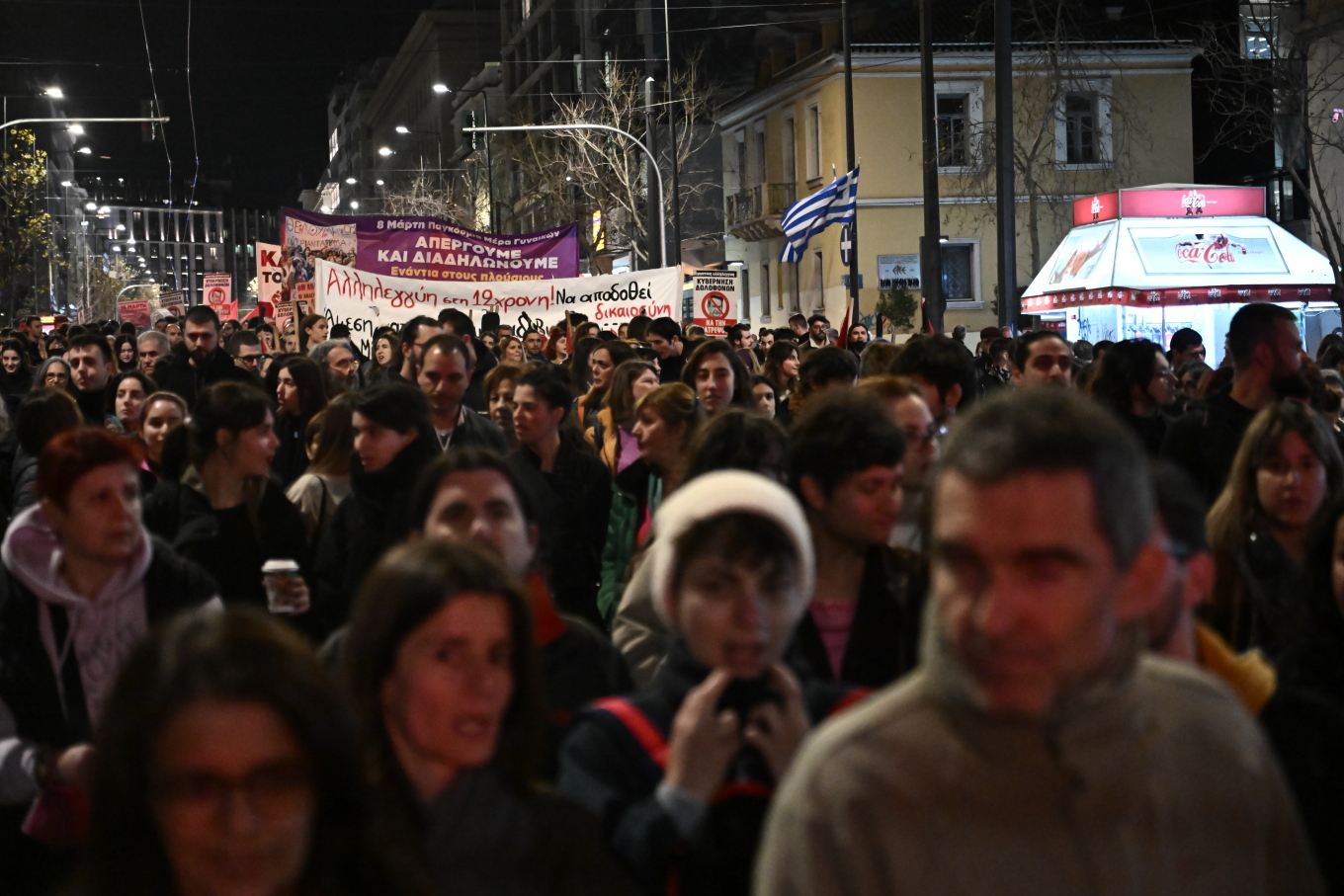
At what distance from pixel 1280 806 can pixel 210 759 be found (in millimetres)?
1325

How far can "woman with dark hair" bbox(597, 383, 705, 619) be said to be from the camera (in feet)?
20.7

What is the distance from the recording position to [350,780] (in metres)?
2.21

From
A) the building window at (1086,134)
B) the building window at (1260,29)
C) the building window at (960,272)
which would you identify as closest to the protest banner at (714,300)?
the building window at (1260,29)

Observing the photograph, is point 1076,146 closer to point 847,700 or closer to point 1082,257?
point 1082,257

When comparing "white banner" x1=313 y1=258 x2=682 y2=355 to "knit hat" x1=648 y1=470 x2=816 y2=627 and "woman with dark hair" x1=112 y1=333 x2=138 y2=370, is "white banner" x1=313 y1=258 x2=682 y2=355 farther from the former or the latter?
"knit hat" x1=648 y1=470 x2=816 y2=627

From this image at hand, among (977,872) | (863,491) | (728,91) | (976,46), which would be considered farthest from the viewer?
(728,91)

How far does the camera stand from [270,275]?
21.5 metres

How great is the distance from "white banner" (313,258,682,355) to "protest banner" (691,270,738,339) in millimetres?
2082

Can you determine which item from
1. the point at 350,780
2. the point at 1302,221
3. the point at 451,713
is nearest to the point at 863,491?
the point at 451,713

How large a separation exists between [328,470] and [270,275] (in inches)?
604

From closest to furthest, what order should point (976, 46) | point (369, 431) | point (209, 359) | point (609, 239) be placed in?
point (369, 431), point (209, 359), point (976, 46), point (609, 239)

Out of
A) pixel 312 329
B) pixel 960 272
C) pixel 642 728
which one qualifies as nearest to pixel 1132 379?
pixel 642 728

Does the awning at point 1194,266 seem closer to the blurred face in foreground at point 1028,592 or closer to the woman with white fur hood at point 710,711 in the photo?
the woman with white fur hood at point 710,711

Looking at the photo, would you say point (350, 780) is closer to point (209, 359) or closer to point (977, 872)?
point (977, 872)
